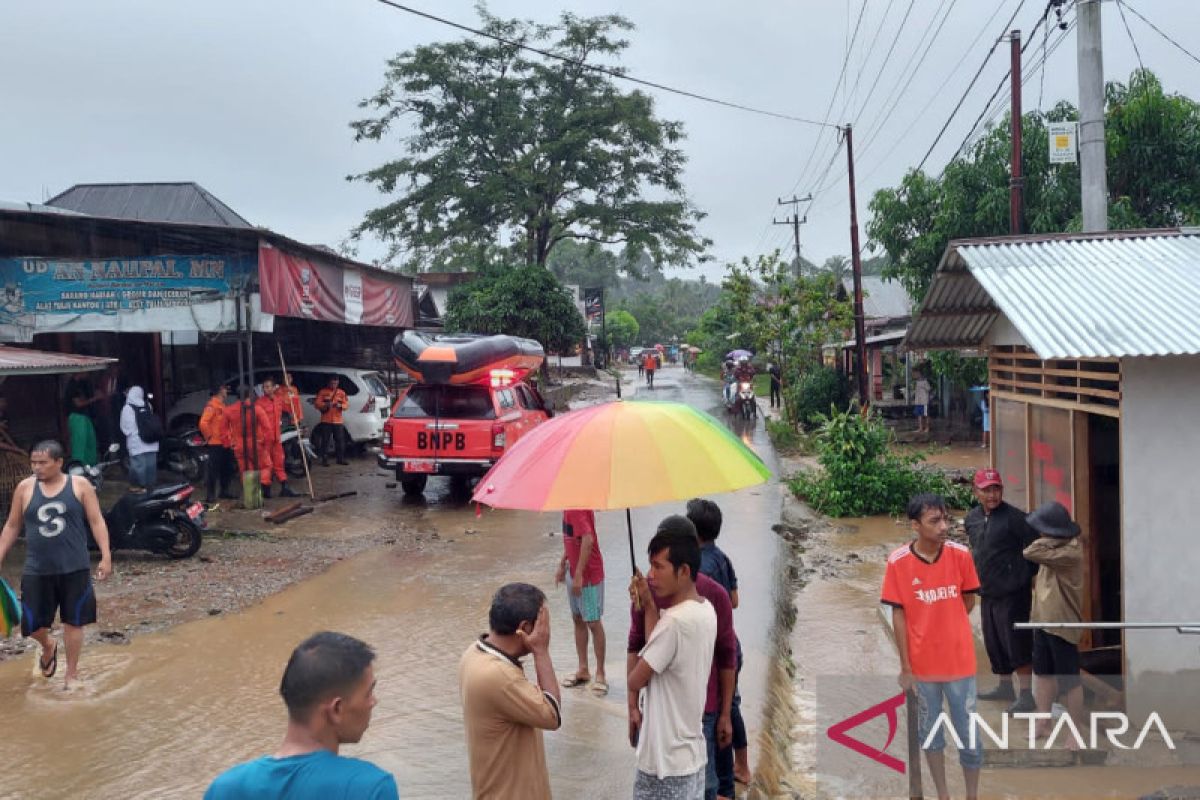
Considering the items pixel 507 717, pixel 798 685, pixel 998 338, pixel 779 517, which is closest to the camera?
pixel 507 717

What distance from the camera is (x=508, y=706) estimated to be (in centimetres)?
A: 301

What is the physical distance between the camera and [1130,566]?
18.3ft

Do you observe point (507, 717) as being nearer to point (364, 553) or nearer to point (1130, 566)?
point (1130, 566)

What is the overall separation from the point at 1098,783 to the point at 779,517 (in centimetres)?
833

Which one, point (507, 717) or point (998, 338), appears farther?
point (998, 338)

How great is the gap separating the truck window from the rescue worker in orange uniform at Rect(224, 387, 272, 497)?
183 centimetres

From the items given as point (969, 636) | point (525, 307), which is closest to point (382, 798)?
point (969, 636)

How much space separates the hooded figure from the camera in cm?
1225

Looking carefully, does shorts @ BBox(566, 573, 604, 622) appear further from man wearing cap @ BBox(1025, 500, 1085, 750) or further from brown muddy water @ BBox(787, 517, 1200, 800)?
man wearing cap @ BBox(1025, 500, 1085, 750)

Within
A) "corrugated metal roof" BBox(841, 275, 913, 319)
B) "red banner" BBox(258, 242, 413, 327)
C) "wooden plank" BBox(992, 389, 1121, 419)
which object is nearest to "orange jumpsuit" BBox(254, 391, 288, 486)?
"red banner" BBox(258, 242, 413, 327)

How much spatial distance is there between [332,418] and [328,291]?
112 inches

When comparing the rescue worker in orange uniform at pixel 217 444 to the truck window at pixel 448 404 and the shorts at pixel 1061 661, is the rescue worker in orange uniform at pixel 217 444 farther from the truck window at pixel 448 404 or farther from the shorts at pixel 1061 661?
the shorts at pixel 1061 661

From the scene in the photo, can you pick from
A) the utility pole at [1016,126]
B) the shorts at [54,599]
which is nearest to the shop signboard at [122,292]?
the shorts at [54,599]

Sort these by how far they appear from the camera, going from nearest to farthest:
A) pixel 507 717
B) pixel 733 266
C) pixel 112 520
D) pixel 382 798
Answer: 1. pixel 382 798
2. pixel 507 717
3. pixel 112 520
4. pixel 733 266
